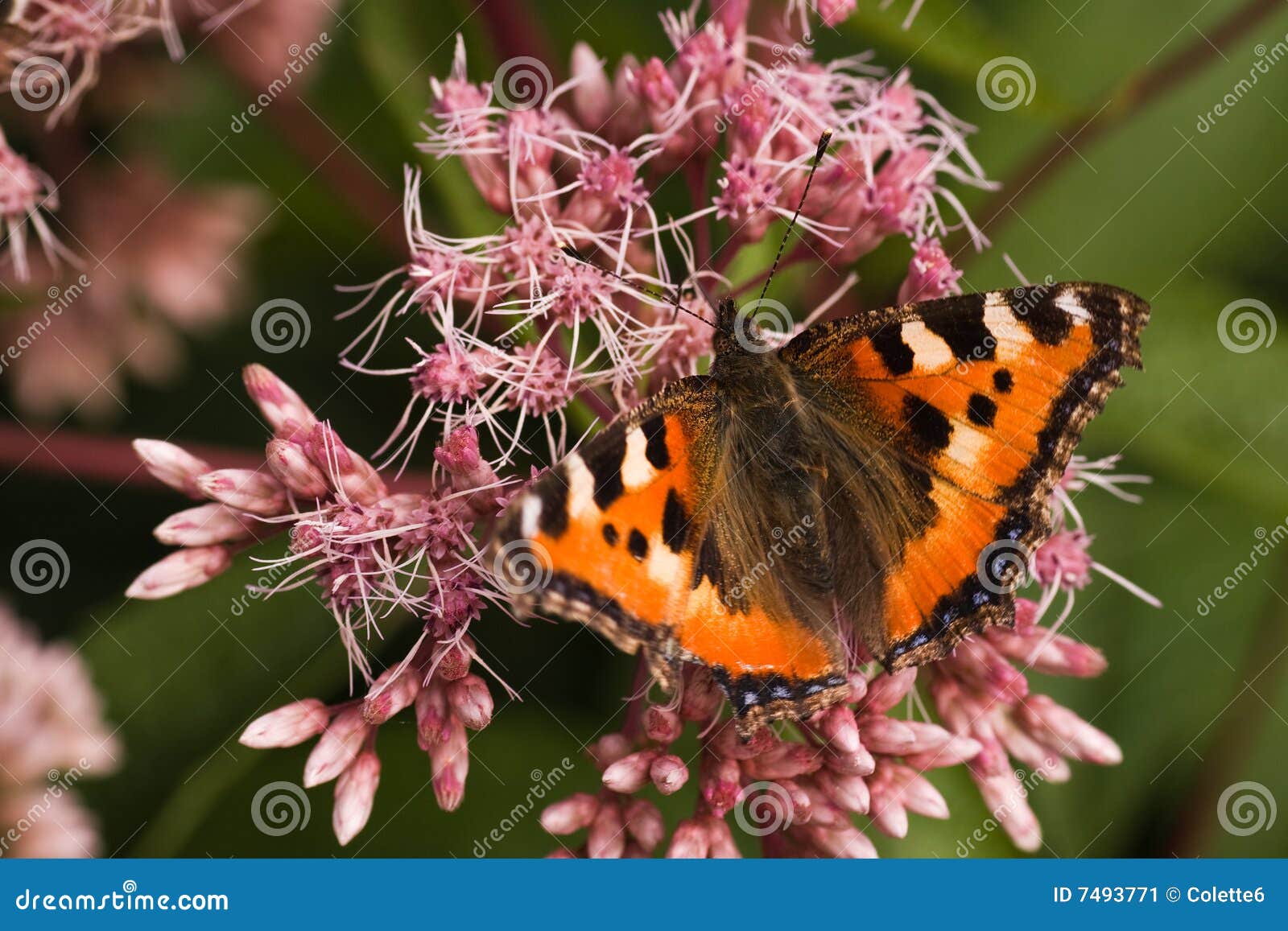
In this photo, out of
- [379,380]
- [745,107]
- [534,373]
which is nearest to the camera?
[534,373]

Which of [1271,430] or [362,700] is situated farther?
[1271,430]

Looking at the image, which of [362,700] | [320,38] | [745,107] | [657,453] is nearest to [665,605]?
[657,453]

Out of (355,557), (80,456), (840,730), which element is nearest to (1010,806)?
(840,730)

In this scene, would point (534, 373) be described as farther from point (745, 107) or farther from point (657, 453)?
point (745, 107)

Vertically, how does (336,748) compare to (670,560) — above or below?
below

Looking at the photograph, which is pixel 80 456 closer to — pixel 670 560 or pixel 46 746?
pixel 46 746

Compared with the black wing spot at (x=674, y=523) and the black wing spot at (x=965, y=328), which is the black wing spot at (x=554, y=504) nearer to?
the black wing spot at (x=674, y=523)
